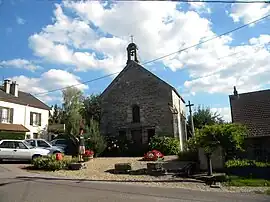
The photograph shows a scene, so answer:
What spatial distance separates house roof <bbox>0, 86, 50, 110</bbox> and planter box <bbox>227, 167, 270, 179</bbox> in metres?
25.5

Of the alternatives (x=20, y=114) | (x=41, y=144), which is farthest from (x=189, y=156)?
(x=20, y=114)

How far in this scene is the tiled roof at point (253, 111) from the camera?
19453 mm

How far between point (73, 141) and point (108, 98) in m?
7.11

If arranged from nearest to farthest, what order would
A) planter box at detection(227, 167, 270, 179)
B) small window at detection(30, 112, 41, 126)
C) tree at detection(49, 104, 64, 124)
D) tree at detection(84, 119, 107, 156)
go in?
planter box at detection(227, 167, 270, 179) < tree at detection(84, 119, 107, 156) < small window at detection(30, 112, 41, 126) < tree at detection(49, 104, 64, 124)

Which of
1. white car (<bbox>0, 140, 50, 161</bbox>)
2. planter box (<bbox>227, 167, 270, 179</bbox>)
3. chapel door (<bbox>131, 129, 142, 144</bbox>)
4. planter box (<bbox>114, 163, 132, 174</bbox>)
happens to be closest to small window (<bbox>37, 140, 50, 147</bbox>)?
white car (<bbox>0, 140, 50, 161</bbox>)

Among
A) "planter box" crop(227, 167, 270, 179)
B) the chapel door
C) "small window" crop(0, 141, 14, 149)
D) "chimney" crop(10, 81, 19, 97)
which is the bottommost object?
"planter box" crop(227, 167, 270, 179)

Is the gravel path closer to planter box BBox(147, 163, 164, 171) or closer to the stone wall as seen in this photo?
planter box BBox(147, 163, 164, 171)

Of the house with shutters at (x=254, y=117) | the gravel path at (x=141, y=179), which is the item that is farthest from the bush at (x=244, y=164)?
the gravel path at (x=141, y=179)

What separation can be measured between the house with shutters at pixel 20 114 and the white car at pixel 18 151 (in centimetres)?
1011

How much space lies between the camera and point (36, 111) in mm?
36688

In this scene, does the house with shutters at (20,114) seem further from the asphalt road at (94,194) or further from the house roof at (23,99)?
the asphalt road at (94,194)

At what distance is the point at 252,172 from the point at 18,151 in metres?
13.7

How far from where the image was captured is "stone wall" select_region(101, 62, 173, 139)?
28.0 m

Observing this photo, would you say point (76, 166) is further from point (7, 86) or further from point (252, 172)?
point (7, 86)
